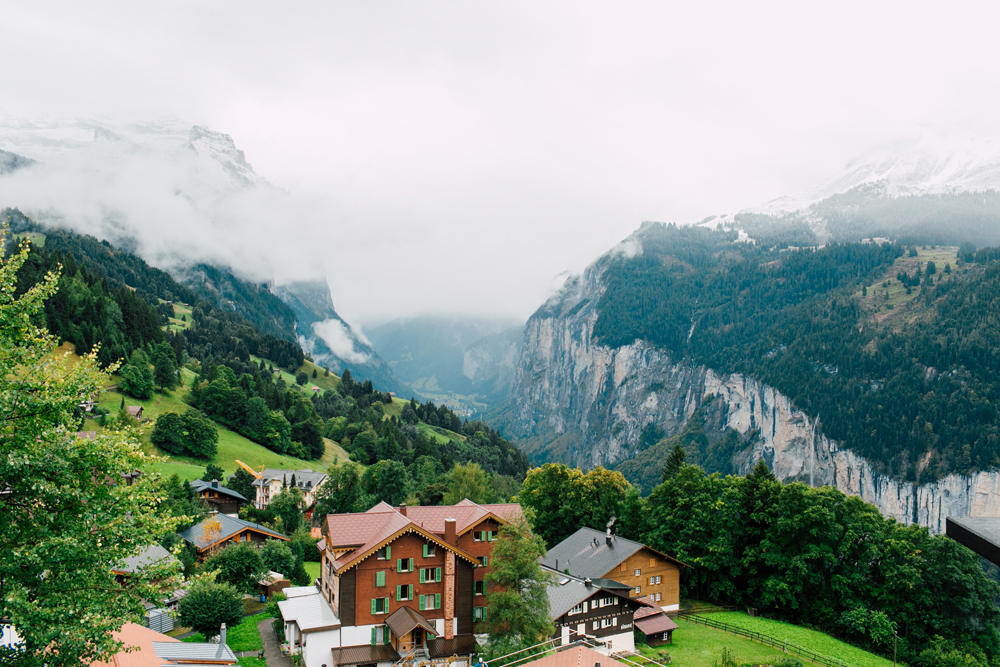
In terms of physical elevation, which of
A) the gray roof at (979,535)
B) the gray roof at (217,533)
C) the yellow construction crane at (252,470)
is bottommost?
the gray roof at (217,533)

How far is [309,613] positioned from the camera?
4375 centimetres

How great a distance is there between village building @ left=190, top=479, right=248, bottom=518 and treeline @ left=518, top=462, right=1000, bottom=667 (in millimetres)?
39399

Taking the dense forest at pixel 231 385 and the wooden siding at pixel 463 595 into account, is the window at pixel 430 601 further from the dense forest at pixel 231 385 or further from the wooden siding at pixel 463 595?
the dense forest at pixel 231 385

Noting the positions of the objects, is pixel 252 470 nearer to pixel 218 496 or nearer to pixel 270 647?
pixel 218 496

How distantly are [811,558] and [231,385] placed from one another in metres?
100

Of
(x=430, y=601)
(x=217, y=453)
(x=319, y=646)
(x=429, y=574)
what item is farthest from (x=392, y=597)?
(x=217, y=453)

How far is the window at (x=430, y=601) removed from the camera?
144 feet

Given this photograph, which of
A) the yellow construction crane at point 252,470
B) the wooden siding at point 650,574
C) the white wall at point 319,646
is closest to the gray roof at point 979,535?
the wooden siding at point 650,574

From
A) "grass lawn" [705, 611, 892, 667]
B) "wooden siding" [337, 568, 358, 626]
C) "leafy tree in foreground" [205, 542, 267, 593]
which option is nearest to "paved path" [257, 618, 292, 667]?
"wooden siding" [337, 568, 358, 626]

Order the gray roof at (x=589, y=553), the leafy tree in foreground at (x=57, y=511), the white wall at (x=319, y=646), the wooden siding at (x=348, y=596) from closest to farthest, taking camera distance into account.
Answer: the leafy tree in foreground at (x=57, y=511) < the white wall at (x=319, y=646) < the wooden siding at (x=348, y=596) < the gray roof at (x=589, y=553)

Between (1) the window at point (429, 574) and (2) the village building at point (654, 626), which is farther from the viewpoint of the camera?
(2) the village building at point (654, 626)

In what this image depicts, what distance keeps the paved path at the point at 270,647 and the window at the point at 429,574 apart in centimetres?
962

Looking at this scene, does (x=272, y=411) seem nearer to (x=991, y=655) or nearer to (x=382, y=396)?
(x=382, y=396)

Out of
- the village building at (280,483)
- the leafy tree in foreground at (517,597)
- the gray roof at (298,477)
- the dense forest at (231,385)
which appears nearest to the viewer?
the leafy tree in foreground at (517,597)
